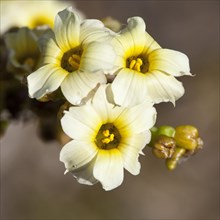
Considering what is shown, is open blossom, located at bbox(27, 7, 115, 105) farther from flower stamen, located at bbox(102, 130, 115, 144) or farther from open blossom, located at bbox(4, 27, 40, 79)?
open blossom, located at bbox(4, 27, 40, 79)

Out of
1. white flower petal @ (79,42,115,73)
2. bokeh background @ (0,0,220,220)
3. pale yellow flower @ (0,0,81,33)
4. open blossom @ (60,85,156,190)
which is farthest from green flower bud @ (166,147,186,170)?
bokeh background @ (0,0,220,220)

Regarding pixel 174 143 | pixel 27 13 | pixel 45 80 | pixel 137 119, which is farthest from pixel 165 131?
pixel 27 13

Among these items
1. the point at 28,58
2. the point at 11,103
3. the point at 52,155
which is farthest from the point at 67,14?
the point at 52,155

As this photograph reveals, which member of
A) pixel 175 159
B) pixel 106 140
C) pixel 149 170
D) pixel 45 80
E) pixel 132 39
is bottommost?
pixel 149 170

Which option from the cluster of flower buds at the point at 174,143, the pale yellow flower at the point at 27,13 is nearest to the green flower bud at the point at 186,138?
the cluster of flower buds at the point at 174,143

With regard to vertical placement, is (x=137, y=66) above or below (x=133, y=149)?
above

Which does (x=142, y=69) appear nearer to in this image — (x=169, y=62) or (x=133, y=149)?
(x=169, y=62)
